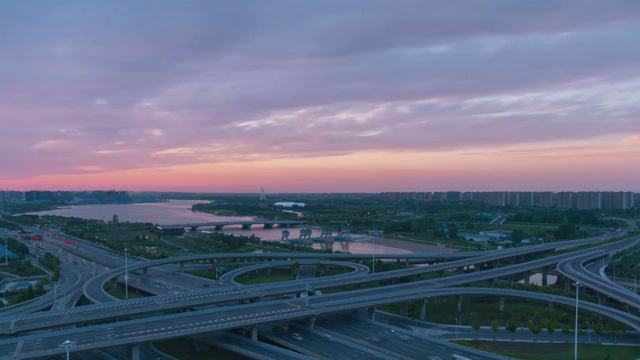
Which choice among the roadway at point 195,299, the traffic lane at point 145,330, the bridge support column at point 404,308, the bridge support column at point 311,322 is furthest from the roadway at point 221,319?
the roadway at point 195,299

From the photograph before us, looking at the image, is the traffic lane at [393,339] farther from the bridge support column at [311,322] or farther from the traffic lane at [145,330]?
the traffic lane at [145,330]

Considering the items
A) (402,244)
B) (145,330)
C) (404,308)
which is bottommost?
(402,244)

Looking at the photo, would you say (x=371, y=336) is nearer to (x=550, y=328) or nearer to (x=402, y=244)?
(x=550, y=328)

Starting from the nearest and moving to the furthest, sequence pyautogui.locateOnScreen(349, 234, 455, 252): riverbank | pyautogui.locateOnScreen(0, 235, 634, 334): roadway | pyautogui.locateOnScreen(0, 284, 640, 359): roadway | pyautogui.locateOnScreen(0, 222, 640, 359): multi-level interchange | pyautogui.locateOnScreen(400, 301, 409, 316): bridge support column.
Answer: pyautogui.locateOnScreen(0, 284, 640, 359): roadway → pyautogui.locateOnScreen(0, 222, 640, 359): multi-level interchange → pyautogui.locateOnScreen(0, 235, 634, 334): roadway → pyautogui.locateOnScreen(400, 301, 409, 316): bridge support column → pyautogui.locateOnScreen(349, 234, 455, 252): riverbank

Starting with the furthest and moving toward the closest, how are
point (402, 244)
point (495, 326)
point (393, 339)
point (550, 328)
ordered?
1. point (402, 244)
2. point (495, 326)
3. point (550, 328)
4. point (393, 339)

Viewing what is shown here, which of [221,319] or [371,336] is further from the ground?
[221,319]

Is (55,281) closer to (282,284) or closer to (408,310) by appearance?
(282,284)

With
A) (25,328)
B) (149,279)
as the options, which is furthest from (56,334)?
(149,279)

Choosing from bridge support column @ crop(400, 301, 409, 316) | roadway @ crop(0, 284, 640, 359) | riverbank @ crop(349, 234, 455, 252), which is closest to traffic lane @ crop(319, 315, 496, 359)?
roadway @ crop(0, 284, 640, 359)

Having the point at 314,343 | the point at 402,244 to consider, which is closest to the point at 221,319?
the point at 314,343

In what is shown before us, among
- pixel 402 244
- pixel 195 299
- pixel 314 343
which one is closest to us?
pixel 314 343

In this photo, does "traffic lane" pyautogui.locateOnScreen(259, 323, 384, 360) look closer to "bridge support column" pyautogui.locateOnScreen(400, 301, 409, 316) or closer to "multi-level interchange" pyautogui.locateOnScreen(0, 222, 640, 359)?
"multi-level interchange" pyautogui.locateOnScreen(0, 222, 640, 359)
